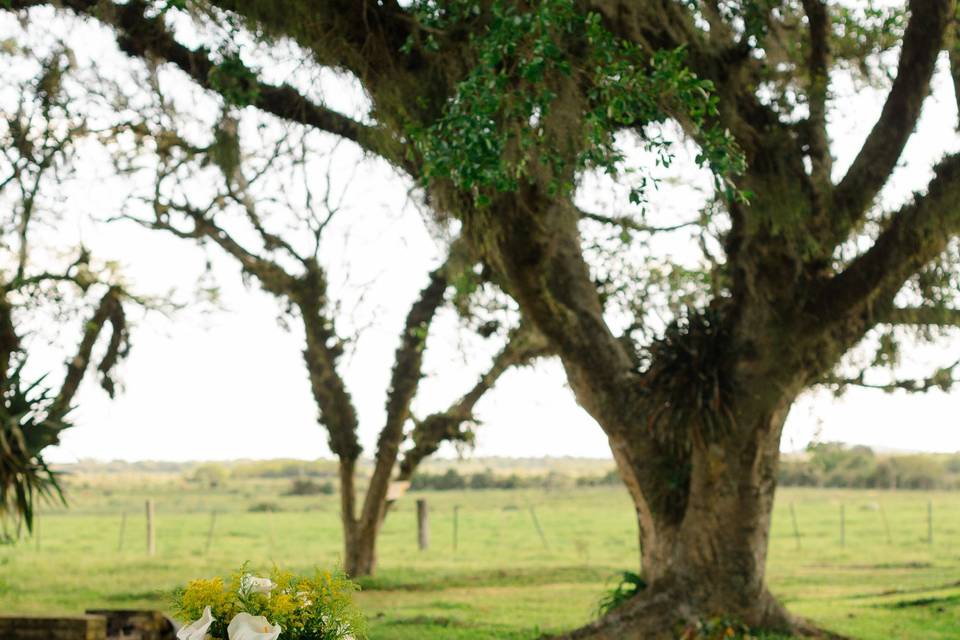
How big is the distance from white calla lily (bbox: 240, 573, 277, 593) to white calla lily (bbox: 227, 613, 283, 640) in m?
0.25

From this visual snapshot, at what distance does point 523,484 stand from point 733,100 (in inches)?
2416

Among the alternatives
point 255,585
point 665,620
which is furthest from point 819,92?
point 255,585

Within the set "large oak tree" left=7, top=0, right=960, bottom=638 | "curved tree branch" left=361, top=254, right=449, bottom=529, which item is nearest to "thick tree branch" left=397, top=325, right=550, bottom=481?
"curved tree branch" left=361, top=254, right=449, bottom=529

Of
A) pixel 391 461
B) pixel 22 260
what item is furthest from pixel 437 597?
pixel 22 260

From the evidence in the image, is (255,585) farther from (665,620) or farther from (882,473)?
(882,473)

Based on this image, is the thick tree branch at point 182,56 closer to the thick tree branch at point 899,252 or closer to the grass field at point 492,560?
the thick tree branch at point 899,252

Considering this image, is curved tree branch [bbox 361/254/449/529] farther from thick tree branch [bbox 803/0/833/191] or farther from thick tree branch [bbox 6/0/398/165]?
thick tree branch [bbox 803/0/833/191]

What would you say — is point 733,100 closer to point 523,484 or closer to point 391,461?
point 391,461

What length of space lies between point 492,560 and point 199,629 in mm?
23471

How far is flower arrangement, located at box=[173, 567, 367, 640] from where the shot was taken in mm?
4672

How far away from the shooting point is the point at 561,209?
11.8m

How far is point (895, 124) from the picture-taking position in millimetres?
10984

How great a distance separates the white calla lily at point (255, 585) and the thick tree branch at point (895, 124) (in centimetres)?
789

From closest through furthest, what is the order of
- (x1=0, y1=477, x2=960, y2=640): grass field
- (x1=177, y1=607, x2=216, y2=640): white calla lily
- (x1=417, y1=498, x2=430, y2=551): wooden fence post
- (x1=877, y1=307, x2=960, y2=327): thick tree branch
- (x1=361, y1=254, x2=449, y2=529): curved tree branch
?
1. (x1=177, y1=607, x2=216, y2=640): white calla lily
2. (x1=877, y1=307, x2=960, y2=327): thick tree branch
3. (x1=0, y1=477, x2=960, y2=640): grass field
4. (x1=361, y1=254, x2=449, y2=529): curved tree branch
5. (x1=417, y1=498, x2=430, y2=551): wooden fence post
